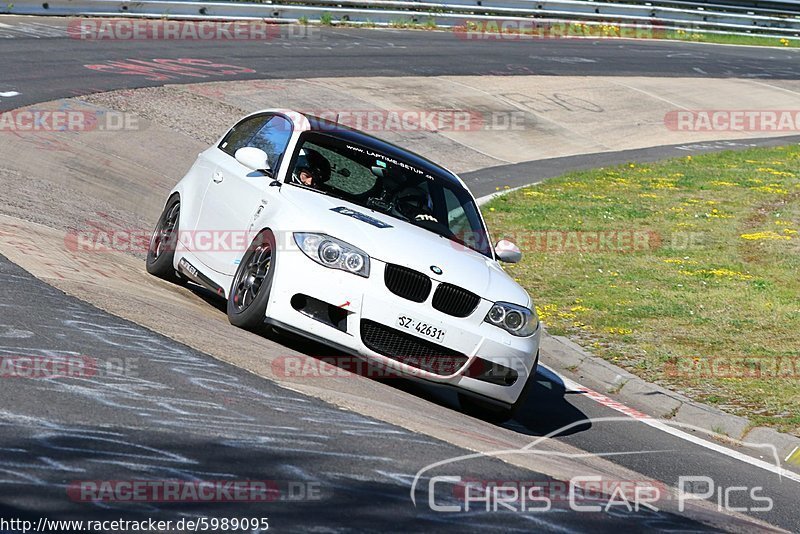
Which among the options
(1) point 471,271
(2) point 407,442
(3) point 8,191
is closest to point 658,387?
(1) point 471,271

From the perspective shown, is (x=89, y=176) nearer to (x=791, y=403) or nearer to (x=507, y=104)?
(x=791, y=403)

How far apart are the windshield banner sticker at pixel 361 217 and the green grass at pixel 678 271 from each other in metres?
3.21

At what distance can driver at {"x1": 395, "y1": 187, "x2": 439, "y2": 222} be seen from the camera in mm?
9297

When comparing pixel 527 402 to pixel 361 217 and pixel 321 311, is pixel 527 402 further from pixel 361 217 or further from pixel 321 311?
pixel 321 311

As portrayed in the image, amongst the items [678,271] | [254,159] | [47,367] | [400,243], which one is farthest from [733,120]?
[47,367]

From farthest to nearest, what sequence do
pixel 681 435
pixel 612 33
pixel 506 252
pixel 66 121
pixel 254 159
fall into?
pixel 612 33
pixel 66 121
pixel 506 252
pixel 254 159
pixel 681 435

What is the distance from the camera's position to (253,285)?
28.0 ft

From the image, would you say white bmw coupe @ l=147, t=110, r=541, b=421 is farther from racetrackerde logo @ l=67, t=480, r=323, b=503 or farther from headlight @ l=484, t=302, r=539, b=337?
racetrackerde logo @ l=67, t=480, r=323, b=503

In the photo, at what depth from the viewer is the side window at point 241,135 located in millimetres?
10453

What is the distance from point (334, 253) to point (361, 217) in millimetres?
684

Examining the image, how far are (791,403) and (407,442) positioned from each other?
488 centimetres

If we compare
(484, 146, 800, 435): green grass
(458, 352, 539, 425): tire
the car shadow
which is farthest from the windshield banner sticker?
(484, 146, 800, 435): green grass

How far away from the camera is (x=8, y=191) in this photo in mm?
12391

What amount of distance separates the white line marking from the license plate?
2282 millimetres
